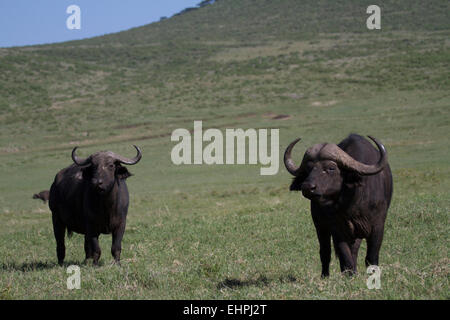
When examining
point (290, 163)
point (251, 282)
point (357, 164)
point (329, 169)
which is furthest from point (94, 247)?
point (357, 164)

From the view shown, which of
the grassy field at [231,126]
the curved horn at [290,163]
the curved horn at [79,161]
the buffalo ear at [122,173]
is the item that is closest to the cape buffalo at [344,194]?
the curved horn at [290,163]

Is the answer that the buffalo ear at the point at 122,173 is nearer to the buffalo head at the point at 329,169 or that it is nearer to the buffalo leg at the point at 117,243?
the buffalo leg at the point at 117,243

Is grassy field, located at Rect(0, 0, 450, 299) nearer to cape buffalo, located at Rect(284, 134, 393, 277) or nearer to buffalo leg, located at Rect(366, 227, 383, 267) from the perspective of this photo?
buffalo leg, located at Rect(366, 227, 383, 267)

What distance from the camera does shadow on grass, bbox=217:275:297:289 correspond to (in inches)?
308

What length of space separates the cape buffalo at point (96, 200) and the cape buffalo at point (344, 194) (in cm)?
335

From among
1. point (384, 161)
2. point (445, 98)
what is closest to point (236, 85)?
point (445, 98)

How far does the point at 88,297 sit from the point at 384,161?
3659 mm

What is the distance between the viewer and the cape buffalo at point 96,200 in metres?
10.3

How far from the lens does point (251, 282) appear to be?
818 centimetres

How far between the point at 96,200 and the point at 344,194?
175 inches

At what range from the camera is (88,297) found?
7.14 m

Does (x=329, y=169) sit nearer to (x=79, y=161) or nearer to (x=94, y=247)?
(x=94, y=247)

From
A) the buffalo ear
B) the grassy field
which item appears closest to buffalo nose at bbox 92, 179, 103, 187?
the buffalo ear

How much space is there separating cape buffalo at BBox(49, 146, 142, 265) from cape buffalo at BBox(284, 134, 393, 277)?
132 inches
